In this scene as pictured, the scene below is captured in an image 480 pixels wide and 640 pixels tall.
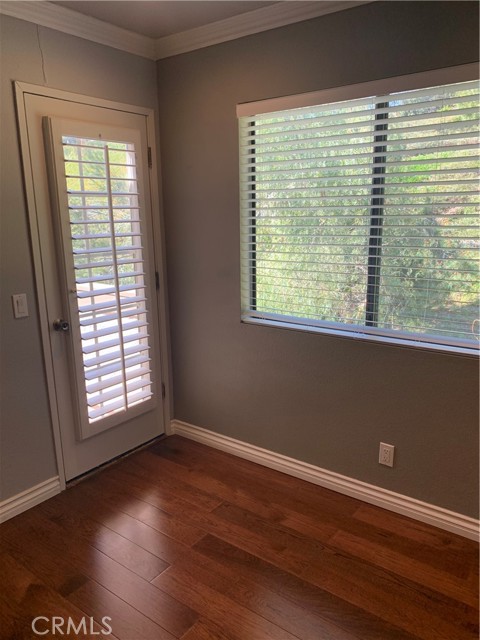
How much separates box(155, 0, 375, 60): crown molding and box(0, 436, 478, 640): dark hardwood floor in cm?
242

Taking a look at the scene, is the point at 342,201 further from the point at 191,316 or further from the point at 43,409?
the point at 43,409

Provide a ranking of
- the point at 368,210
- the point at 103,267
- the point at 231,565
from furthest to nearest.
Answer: the point at 103,267 < the point at 368,210 < the point at 231,565

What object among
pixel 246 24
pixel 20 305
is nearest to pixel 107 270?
pixel 20 305

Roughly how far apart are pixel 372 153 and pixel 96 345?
68.3 inches

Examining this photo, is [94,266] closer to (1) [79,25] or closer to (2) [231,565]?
(1) [79,25]

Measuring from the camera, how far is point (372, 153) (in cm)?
212

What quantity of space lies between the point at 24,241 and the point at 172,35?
1.41 meters

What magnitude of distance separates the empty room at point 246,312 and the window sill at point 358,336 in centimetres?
1

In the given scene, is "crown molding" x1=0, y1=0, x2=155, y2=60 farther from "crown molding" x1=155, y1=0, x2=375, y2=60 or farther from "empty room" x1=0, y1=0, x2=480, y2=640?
"crown molding" x1=155, y1=0, x2=375, y2=60

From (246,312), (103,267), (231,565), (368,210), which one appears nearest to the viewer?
(231,565)

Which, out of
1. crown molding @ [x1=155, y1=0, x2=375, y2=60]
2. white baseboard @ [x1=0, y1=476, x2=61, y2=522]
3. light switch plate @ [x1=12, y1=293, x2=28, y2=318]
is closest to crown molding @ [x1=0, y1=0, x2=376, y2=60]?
crown molding @ [x1=155, y1=0, x2=375, y2=60]

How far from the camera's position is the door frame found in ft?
7.08

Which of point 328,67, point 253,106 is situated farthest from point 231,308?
point 328,67

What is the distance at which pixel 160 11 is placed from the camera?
7.28 feet
